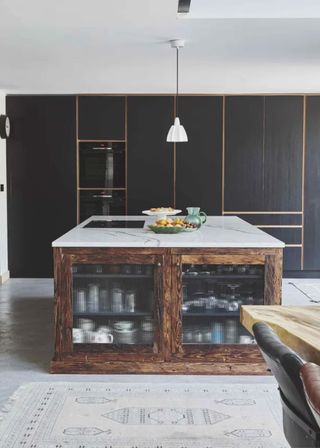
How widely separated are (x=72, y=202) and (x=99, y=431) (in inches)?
188

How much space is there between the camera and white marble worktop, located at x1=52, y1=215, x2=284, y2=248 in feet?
12.8

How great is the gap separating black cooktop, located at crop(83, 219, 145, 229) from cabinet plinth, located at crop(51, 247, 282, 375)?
104 centimetres

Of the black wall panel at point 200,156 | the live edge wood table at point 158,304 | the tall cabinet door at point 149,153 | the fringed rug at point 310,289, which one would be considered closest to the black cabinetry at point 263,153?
the black wall panel at point 200,156

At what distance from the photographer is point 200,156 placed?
7.57 meters

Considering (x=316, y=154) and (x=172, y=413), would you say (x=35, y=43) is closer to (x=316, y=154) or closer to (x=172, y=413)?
(x=172, y=413)

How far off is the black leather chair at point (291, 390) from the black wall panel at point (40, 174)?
602 centimetres

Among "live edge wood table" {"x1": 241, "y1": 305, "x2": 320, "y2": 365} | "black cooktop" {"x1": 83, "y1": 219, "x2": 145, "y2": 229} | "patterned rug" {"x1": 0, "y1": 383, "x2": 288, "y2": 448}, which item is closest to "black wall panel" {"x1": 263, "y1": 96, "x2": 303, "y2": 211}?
"black cooktop" {"x1": 83, "y1": 219, "x2": 145, "y2": 229}

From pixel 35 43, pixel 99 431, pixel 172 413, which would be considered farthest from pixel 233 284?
pixel 35 43

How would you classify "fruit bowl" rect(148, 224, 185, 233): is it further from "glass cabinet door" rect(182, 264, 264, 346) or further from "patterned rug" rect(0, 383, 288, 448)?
"patterned rug" rect(0, 383, 288, 448)

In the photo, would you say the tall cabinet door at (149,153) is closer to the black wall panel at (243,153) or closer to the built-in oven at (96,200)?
the built-in oven at (96,200)

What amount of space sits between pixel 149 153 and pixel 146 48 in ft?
9.10

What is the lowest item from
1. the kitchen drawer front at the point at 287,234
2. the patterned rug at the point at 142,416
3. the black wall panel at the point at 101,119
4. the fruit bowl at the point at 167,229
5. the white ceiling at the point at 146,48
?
the patterned rug at the point at 142,416

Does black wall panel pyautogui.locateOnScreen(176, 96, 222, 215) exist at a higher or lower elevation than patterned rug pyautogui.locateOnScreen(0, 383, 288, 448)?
higher

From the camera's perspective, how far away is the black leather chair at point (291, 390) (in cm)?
147
